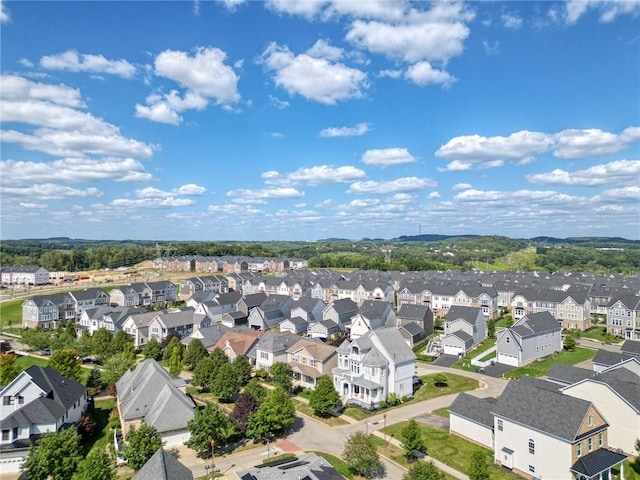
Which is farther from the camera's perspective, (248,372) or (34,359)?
(34,359)

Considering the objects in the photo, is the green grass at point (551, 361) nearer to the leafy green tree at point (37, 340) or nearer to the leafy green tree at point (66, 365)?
the leafy green tree at point (66, 365)

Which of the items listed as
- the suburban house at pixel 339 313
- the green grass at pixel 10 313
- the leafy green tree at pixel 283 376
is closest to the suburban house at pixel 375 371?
the leafy green tree at pixel 283 376

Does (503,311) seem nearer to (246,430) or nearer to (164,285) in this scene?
(246,430)

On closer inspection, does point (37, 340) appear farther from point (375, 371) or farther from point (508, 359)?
point (508, 359)

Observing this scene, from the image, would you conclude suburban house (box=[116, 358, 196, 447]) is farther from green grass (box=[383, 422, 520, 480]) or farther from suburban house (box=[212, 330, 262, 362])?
green grass (box=[383, 422, 520, 480])

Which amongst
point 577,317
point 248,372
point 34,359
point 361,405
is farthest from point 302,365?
point 577,317

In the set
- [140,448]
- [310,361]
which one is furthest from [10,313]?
[140,448]
